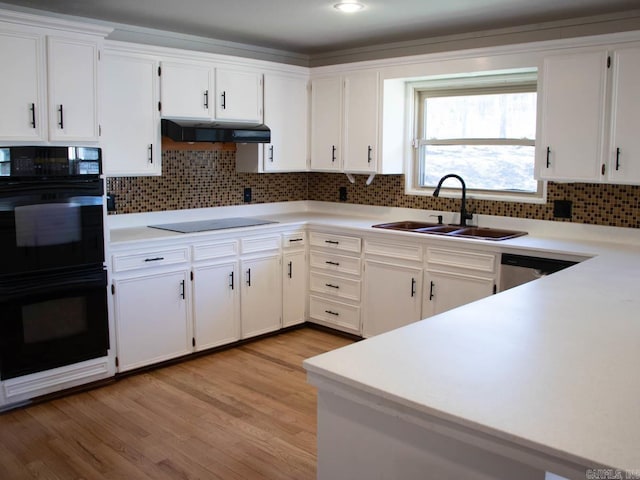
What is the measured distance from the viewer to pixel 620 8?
12.3ft

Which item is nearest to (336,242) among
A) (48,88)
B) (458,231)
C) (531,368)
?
(458,231)

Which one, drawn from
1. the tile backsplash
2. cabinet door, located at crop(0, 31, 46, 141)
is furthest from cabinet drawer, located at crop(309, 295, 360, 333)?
cabinet door, located at crop(0, 31, 46, 141)

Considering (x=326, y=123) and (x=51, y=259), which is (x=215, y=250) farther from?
(x=326, y=123)

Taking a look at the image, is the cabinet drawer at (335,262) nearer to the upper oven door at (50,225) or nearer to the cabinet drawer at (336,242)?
the cabinet drawer at (336,242)

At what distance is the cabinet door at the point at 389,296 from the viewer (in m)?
4.25

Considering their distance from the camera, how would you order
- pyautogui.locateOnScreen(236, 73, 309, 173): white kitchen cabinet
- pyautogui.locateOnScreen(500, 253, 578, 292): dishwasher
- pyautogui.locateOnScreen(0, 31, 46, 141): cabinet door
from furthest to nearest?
pyautogui.locateOnScreen(236, 73, 309, 173): white kitchen cabinet < pyautogui.locateOnScreen(500, 253, 578, 292): dishwasher < pyautogui.locateOnScreen(0, 31, 46, 141): cabinet door

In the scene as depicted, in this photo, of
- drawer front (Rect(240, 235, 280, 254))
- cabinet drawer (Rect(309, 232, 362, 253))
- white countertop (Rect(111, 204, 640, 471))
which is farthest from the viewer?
cabinet drawer (Rect(309, 232, 362, 253))

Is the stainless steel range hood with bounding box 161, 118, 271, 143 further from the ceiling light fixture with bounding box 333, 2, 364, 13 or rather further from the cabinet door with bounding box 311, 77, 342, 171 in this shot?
the ceiling light fixture with bounding box 333, 2, 364, 13

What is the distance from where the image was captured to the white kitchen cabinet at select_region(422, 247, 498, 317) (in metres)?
3.84

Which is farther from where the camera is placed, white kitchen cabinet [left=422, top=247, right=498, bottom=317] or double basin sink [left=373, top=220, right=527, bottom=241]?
double basin sink [left=373, top=220, right=527, bottom=241]

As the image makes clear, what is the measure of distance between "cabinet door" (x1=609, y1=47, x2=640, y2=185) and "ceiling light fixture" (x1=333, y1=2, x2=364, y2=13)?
5.08 ft

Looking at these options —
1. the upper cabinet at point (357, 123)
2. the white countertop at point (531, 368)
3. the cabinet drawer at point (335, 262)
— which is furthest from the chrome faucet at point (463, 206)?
the white countertop at point (531, 368)

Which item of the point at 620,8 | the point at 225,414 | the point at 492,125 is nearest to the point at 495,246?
the point at 492,125

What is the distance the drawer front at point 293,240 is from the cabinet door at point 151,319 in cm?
93
